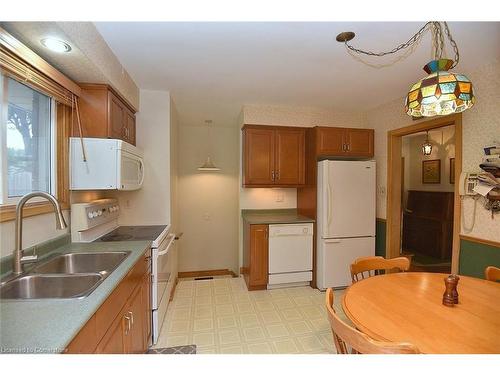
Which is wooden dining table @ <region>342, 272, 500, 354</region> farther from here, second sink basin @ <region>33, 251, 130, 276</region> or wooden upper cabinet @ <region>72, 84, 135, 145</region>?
wooden upper cabinet @ <region>72, 84, 135, 145</region>

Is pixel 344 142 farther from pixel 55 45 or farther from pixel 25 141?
pixel 25 141

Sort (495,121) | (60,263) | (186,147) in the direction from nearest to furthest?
(60,263)
(495,121)
(186,147)

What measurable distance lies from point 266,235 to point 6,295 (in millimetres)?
2292

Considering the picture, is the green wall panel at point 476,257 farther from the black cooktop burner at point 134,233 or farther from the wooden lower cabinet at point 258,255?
the black cooktop burner at point 134,233

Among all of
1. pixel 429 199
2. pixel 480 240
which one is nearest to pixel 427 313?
pixel 480 240

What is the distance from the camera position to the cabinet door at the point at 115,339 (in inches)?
40.0

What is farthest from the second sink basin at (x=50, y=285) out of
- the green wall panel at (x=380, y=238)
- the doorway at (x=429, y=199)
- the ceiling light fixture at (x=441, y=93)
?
the doorway at (x=429, y=199)

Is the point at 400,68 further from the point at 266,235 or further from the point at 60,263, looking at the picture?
the point at 60,263

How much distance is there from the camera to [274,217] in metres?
3.27

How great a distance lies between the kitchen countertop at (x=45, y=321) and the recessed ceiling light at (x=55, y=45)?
4.42ft

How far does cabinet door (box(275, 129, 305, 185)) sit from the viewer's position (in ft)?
10.4

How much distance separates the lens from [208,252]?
164 inches

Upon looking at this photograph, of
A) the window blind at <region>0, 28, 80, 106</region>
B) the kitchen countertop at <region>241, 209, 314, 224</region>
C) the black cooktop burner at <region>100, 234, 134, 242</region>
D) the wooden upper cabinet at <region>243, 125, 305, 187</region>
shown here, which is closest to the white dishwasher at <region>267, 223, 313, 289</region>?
the kitchen countertop at <region>241, 209, 314, 224</region>
